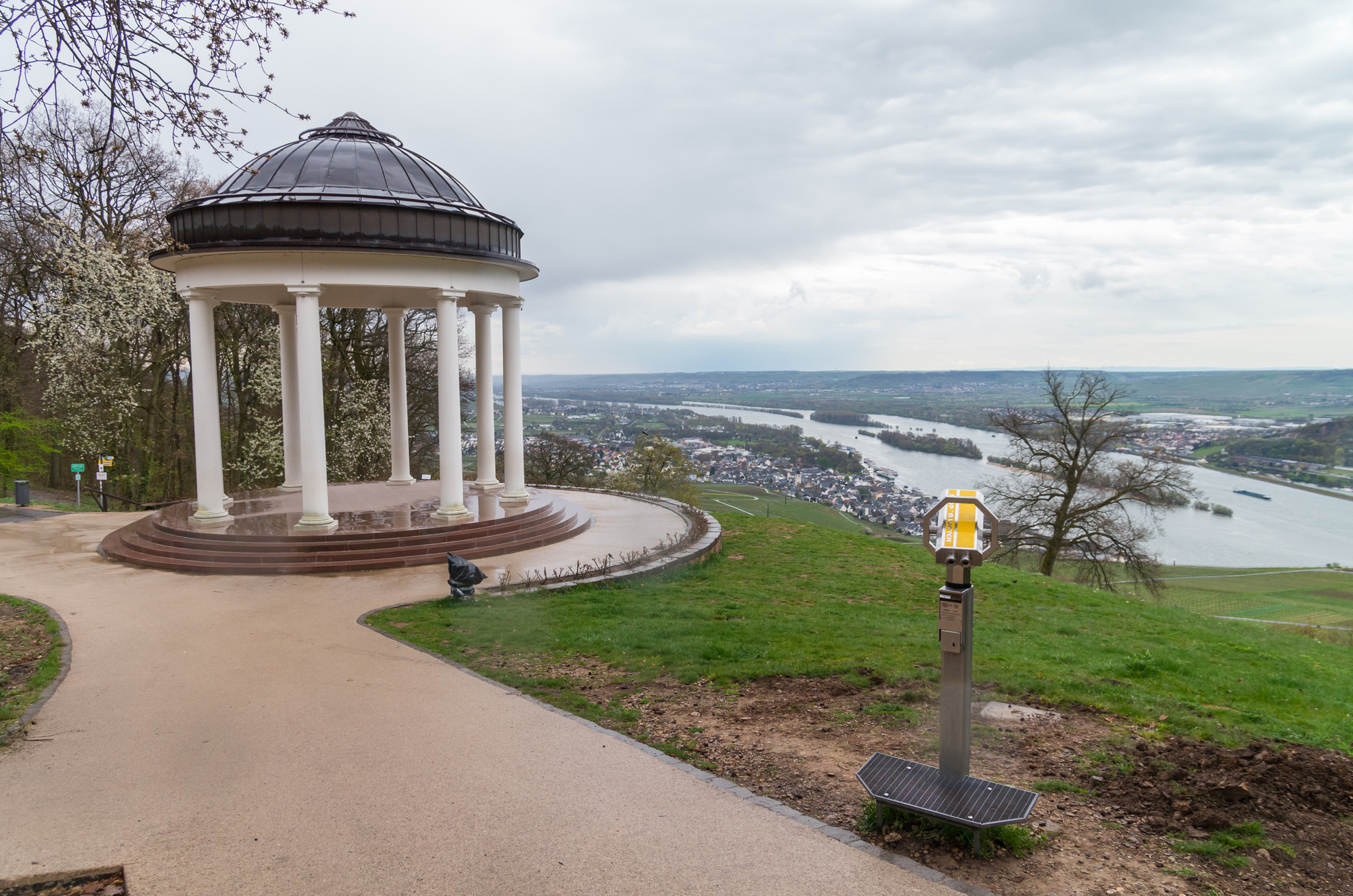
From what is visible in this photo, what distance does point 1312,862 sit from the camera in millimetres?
4215

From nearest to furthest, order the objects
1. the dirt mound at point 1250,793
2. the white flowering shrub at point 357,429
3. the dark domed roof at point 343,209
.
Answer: the dirt mound at point 1250,793 → the dark domed roof at point 343,209 → the white flowering shrub at point 357,429

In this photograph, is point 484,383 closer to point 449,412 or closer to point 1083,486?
point 449,412

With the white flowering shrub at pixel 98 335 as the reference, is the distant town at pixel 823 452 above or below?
below

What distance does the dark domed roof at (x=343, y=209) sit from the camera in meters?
13.6

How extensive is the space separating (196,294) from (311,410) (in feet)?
11.1

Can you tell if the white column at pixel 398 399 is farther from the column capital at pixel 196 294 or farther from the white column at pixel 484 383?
the column capital at pixel 196 294

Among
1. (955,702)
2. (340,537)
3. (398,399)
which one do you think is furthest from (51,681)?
(398,399)

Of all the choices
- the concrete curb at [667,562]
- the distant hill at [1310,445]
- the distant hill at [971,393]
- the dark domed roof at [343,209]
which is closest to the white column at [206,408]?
the dark domed roof at [343,209]

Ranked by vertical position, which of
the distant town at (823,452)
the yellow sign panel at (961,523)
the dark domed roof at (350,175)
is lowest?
the distant town at (823,452)

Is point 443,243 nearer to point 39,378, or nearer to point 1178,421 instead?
point 39,378

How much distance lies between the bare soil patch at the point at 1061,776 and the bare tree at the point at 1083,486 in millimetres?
18876

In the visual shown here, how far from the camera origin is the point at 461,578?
1118 cm

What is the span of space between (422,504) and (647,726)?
1223 centimetres

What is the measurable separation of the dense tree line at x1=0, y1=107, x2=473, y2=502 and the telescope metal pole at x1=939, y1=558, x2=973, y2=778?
918 inches
